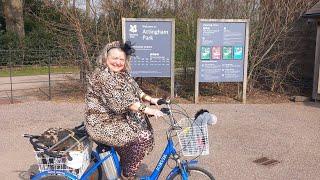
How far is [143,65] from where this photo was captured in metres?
9.75

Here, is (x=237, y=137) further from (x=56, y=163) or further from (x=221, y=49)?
(x=56, y=163)

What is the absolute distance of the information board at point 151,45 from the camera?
9.65 meters

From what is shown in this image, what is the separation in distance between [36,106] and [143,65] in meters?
2.71

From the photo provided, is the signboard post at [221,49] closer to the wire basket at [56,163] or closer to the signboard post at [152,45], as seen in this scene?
the signboard post at [152,45]

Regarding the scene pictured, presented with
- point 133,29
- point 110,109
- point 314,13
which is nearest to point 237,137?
point 110,109

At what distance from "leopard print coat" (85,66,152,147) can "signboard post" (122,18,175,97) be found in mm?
6115

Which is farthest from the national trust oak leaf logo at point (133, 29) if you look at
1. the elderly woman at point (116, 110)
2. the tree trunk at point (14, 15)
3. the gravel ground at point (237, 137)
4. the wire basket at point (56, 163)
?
the tree trunk at point (14, 15)

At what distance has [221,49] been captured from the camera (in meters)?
9.66

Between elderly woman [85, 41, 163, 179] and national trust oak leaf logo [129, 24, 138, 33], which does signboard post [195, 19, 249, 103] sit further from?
elderly woman [85, 41, 163, 179]

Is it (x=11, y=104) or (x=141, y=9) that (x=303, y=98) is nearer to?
(x=141, y=9)

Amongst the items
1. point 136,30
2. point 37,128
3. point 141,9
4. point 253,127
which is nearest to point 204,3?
point 141,9

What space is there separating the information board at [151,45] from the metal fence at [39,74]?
74.4 inches

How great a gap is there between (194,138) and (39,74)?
14.0m

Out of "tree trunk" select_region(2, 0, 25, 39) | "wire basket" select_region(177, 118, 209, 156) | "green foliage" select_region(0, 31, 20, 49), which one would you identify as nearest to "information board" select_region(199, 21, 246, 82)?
"wire basket" select_region(177, 118, 209, 156)
